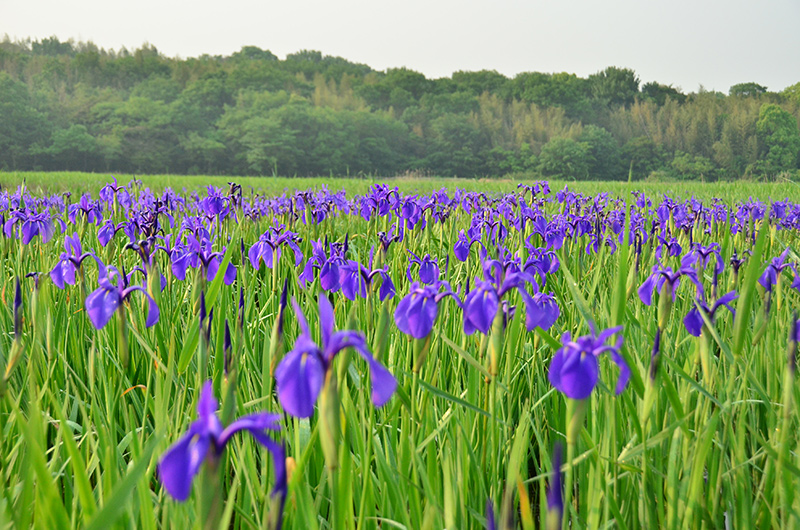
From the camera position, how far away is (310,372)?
65 cm

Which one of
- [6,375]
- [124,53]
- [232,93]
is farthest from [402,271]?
[124,53]

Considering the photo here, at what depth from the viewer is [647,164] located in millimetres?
53625

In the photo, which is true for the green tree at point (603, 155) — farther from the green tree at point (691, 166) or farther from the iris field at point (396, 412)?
the iris field at point (396, 412)

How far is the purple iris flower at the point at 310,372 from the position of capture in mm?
628

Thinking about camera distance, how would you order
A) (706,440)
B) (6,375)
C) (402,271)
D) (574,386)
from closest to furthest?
(574,386) < (706,440) < (6,375) < (402,271)

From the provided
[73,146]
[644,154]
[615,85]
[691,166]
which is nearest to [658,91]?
[615,85]

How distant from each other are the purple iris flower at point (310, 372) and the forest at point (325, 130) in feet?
142

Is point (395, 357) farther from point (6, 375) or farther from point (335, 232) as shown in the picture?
point (335, 232)

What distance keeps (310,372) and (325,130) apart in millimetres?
54141

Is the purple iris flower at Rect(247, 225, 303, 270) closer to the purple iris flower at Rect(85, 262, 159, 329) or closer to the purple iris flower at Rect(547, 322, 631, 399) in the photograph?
the purple iris flower at Rect(85, 262, 159, 329)

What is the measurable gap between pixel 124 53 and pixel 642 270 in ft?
273

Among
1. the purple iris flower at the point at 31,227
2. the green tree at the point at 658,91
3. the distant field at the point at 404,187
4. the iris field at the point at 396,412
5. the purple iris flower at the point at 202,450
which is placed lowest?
the iris field at the point at 396,412

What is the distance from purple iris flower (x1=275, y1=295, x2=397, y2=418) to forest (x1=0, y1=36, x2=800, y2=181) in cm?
4314

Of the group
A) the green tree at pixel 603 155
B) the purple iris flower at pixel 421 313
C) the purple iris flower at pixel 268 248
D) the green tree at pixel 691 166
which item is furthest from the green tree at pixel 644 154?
the purple iris flower at pixel 421 313
